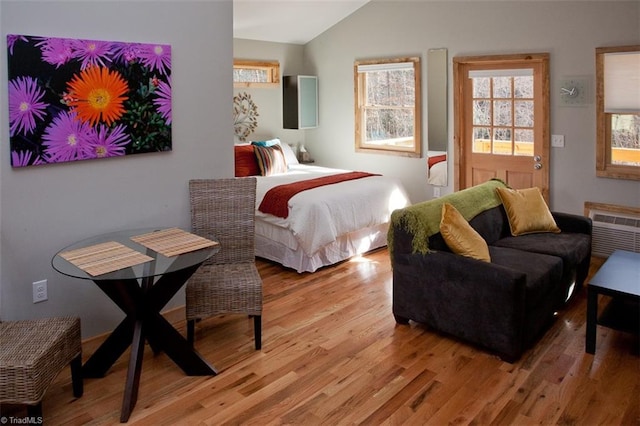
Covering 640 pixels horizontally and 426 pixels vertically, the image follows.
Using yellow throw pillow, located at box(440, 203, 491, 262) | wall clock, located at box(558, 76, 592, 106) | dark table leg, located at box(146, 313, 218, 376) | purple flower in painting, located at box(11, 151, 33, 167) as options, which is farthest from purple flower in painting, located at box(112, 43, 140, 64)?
wall clock, located at box(558, 76, 592, 106)

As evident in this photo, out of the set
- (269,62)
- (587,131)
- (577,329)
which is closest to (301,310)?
(577,329)

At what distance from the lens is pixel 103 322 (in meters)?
3.47

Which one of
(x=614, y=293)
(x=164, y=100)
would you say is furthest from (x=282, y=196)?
(x=614, y=293)

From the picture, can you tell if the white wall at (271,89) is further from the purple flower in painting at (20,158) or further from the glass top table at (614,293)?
the glass top table at (614,293)

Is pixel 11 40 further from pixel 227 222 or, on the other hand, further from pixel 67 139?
pixel 227 222

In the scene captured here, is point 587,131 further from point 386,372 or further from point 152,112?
point 152,112

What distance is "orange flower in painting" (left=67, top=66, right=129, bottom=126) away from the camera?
3123 millimetres

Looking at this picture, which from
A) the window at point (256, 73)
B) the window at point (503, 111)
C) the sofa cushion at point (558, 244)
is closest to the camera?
the sofa cushion at point (558, 244)

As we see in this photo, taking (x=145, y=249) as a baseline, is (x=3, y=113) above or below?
above

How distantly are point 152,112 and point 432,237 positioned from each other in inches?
76.0

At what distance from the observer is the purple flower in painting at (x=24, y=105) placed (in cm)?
289

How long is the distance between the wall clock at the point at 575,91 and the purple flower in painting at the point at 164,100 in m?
3.55

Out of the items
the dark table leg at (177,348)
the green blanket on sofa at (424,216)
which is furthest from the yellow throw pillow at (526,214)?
the dark table leg at (177,348)

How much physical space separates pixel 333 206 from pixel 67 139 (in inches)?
92.4
